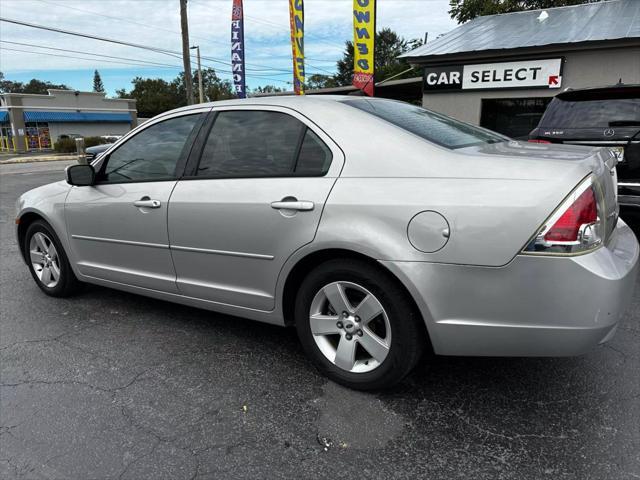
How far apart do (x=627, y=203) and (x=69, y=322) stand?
5184 millimetres

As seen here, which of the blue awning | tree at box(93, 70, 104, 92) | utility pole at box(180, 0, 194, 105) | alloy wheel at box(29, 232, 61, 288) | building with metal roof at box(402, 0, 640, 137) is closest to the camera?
alloy wheel at box(29, 232, 61, 288)

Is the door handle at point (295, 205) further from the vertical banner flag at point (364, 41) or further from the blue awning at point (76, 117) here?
the blue awning at point (76, 117)

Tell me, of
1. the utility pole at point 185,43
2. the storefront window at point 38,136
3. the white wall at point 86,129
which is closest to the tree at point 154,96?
the white wall at point 86,129

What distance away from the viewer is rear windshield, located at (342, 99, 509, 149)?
268 centimetres

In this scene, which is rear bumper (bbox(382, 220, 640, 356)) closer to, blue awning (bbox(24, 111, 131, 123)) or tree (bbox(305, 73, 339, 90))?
blue awning (bbox(24, 111, 131, 123))

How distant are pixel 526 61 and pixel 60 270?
1098 cm

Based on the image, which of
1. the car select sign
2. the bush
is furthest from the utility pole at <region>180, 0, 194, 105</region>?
the bush

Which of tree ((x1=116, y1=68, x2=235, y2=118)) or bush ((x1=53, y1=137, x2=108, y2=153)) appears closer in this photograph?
bush ((x1=53, y1=137, x2=108, y2=153))

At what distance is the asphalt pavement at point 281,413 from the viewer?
2.13 m

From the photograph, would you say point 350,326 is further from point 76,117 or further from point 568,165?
point 76,117

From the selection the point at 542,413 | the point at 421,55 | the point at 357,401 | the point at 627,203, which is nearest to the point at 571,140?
the point at 627,203

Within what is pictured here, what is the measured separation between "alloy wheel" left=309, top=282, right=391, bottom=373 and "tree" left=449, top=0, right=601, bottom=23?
20384mm

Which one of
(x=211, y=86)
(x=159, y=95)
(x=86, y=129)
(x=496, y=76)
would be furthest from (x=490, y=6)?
(x=211, y=86)

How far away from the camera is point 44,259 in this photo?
4.32 meters
